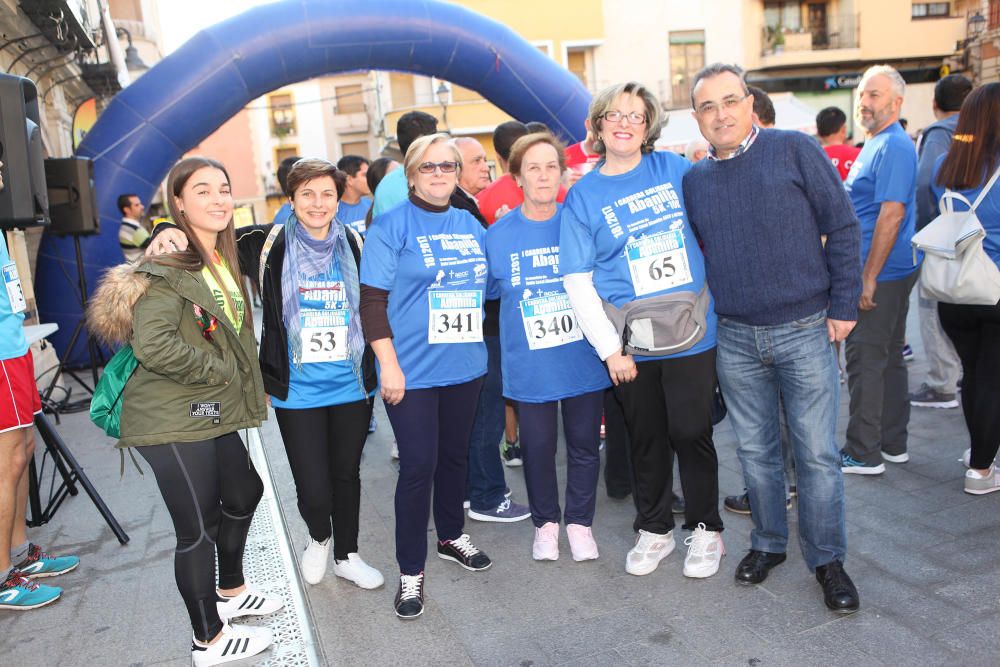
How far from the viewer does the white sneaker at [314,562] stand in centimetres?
335

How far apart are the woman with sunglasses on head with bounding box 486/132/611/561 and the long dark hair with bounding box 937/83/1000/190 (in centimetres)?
178

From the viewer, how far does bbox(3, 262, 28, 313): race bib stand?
3234 mm

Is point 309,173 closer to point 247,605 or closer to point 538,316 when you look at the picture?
point 538,316

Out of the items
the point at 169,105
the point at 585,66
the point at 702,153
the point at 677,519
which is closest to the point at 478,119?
the point at 585,66

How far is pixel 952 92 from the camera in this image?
4.43 meters

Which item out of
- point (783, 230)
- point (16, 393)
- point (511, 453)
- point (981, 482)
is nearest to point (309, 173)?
point (16, 393)

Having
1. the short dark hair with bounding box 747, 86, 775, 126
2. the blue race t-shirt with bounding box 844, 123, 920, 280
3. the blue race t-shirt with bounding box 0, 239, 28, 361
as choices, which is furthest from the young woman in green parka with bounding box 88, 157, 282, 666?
the blue race t-shirt with bounding box 844, 123, 920, 280

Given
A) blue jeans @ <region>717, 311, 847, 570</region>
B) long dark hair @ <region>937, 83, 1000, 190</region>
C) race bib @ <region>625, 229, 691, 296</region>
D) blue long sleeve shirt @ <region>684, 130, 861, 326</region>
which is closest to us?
blue long sleeve shirt @ <region>684, 130, 861, 326</region>

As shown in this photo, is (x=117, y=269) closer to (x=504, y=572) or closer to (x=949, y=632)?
(x=504, y=572)

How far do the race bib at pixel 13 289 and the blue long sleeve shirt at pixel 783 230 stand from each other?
2803 mm

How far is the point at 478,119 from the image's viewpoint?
86.9 feet

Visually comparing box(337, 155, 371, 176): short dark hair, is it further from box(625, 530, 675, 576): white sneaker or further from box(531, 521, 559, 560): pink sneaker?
box(625, 530, 675, 576): white sneaker

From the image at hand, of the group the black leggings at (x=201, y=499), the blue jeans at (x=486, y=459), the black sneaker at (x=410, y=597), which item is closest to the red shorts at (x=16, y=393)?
the black leggings at (x=201, y=499)

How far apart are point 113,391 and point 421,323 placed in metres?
1.09
